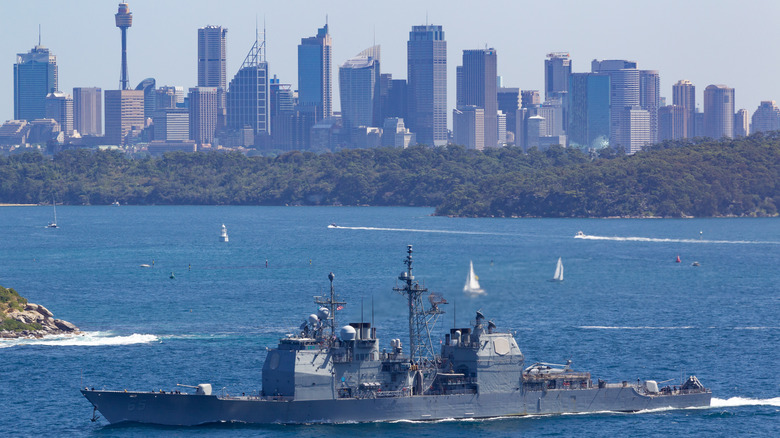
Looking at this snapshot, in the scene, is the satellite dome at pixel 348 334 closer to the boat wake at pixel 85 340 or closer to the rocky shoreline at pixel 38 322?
the boat wake at pixel 85 340

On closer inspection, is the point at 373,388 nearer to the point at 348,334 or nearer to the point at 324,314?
the point at 348,334

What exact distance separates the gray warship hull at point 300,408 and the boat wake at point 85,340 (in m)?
29.8

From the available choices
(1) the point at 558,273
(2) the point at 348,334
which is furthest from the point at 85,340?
(1) the point at 558,273

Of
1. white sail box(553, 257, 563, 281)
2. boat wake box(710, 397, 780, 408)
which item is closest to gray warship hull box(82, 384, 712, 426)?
boat wake box(710, 397, 780, 408)

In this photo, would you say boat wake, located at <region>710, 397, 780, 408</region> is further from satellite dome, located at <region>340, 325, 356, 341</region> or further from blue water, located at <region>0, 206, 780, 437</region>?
satellite dome, located at <region>340, 325, 356, 341</region>

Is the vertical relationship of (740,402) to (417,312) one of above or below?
below

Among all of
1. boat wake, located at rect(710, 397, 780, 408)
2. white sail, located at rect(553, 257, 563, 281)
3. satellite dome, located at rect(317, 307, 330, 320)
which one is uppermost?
satellite dome, located at rect(317, 307, 330, 320)

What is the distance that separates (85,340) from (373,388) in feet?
128

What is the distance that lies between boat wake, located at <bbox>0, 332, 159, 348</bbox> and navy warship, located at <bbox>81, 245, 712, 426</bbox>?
27.4 metres

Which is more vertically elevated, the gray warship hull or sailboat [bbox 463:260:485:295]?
sailboat [bbox 463:260:485:295]

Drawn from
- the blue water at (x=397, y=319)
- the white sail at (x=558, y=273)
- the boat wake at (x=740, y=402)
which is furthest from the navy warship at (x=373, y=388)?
the white sail at (x=558, y=273)

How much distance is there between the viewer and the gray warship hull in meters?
70.1

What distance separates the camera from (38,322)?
10562 centimetres

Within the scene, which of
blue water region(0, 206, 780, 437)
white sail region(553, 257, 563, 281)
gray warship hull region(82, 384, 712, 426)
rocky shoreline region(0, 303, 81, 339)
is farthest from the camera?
white sail region(553, 257, 563, 281)
